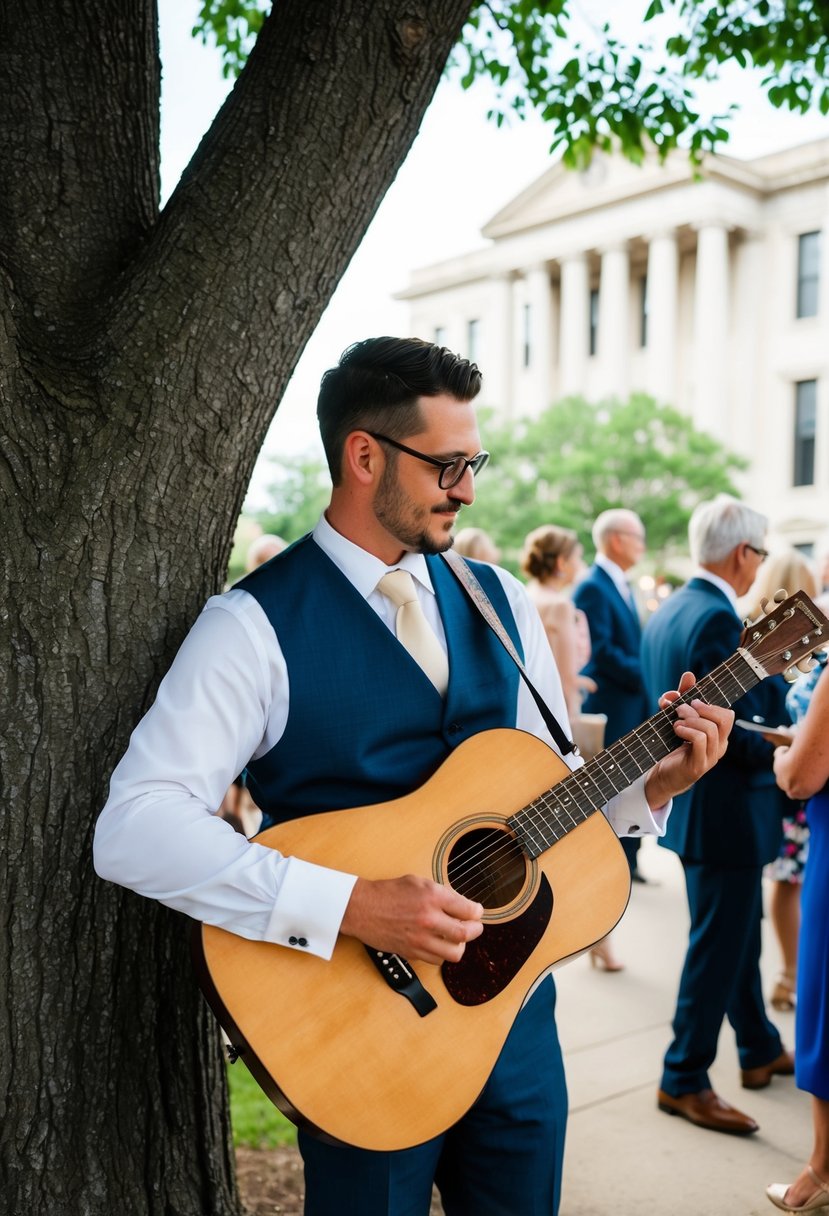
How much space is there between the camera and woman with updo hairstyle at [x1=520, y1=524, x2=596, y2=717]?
5844 millimetres

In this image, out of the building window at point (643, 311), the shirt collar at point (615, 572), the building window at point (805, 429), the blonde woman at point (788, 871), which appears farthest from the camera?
the building window at point (643, 311)

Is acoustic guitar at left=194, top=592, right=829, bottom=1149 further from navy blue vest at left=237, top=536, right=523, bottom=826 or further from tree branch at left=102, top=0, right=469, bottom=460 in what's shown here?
tree branch at left=102, top=0, right=469, bottom=460

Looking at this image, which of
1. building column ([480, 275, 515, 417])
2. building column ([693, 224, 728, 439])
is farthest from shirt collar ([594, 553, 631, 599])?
building column ([480, 275, 515, 417])

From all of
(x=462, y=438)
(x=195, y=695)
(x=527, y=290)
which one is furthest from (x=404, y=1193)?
(x=527, y=290)

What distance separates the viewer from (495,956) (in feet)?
6.84

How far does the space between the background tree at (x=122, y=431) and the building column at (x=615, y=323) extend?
41.3m

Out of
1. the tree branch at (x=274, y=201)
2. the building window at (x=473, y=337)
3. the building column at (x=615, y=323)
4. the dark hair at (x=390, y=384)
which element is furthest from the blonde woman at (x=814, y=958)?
the building window at (x=473, y=337)

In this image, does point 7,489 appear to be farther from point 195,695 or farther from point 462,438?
point 462,438

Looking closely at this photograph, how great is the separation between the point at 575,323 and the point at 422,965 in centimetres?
4507

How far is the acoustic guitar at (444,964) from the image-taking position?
1.93 meters

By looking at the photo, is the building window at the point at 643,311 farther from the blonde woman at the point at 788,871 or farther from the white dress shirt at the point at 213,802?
the white dress shirt at the point at 213,802

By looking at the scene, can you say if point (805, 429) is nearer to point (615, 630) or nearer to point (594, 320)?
point (594, 320)

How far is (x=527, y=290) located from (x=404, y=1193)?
157 ft

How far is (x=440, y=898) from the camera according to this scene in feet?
6.27
